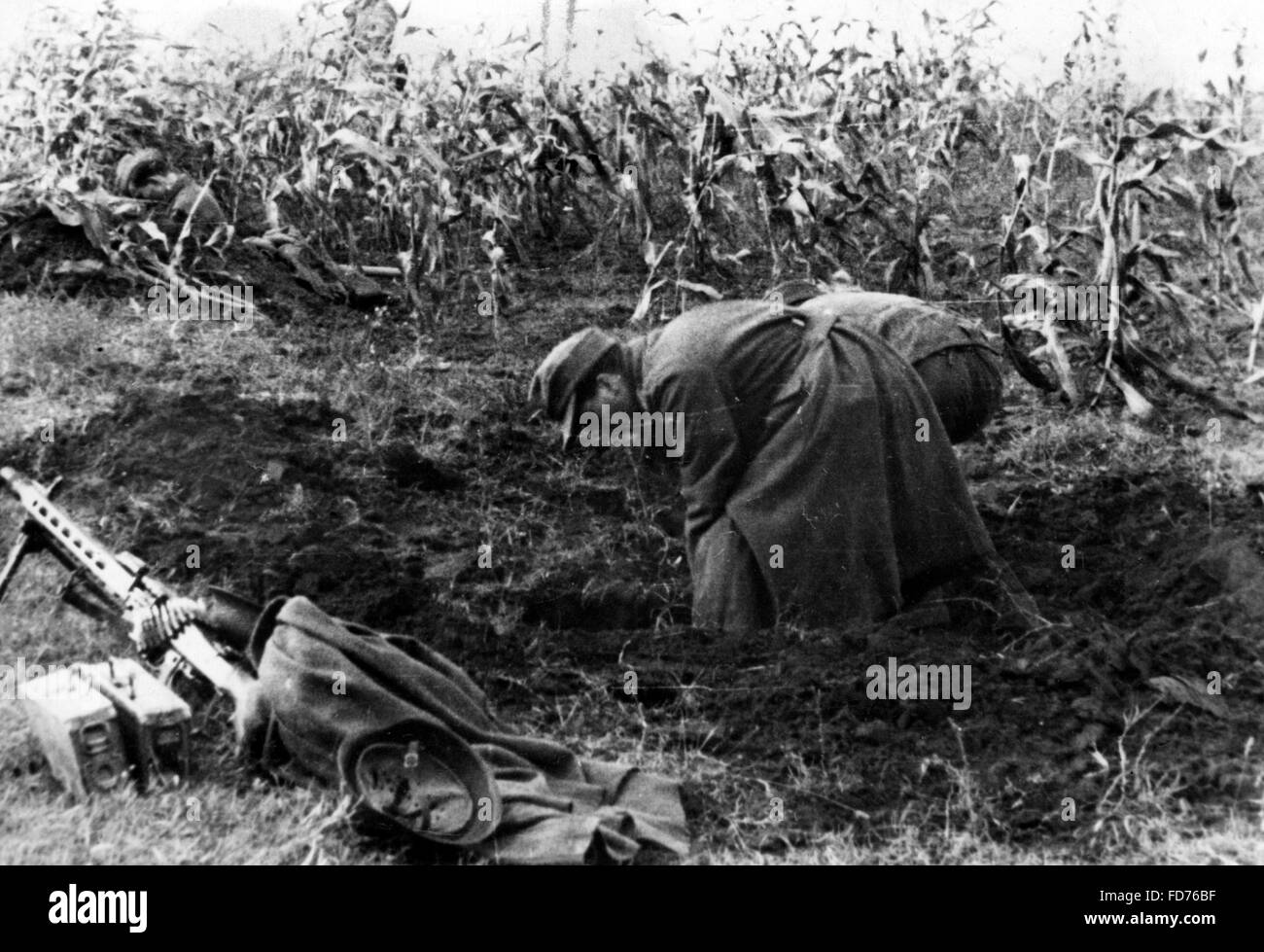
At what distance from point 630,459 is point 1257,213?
291 centimetres

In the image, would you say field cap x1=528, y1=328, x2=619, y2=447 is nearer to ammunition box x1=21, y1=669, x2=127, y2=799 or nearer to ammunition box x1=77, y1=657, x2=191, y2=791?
ammunition box x1=77, y1=657, x2=191, y2=791

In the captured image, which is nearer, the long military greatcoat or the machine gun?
the machine gun

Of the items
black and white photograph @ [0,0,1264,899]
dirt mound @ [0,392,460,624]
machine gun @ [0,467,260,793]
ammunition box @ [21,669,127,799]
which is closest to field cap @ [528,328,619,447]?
black and white photograph @ [0,0,1264,899]

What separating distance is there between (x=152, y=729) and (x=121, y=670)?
0.72 ft

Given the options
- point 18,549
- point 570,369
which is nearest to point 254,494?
point 18,549

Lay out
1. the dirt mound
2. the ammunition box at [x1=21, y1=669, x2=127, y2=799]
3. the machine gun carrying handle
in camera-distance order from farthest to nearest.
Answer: the dirt mound, the machine gun carrying handle, the ammunition box at [x1=21, y1=669, x2=127, y2=799]

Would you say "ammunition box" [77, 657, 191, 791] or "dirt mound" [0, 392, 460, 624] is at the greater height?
"dirt mound" [0, 392, 460, 624]

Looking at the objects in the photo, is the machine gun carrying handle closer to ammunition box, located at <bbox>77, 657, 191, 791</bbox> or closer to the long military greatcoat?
ammunition box, located at <bbox>77, 657, 191, 791</bbox>

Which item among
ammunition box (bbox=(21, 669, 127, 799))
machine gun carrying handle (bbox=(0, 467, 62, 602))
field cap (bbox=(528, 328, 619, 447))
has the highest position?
field cap (bbox=(528, 328, 619, 447))

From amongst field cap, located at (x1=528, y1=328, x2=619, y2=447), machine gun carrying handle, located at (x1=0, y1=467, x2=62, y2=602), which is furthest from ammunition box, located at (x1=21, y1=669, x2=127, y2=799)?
field cap, located at (x1=528, y1=328, x2=619, y2=447)

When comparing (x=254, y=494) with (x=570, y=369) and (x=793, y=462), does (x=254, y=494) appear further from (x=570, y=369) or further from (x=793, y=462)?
(x=793, y=462)

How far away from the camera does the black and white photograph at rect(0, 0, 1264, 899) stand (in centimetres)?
335


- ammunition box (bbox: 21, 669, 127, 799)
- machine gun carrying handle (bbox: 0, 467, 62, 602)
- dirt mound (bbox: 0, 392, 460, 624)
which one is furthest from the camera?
dirt mound (bbox: 0, 392, 460, 624)
